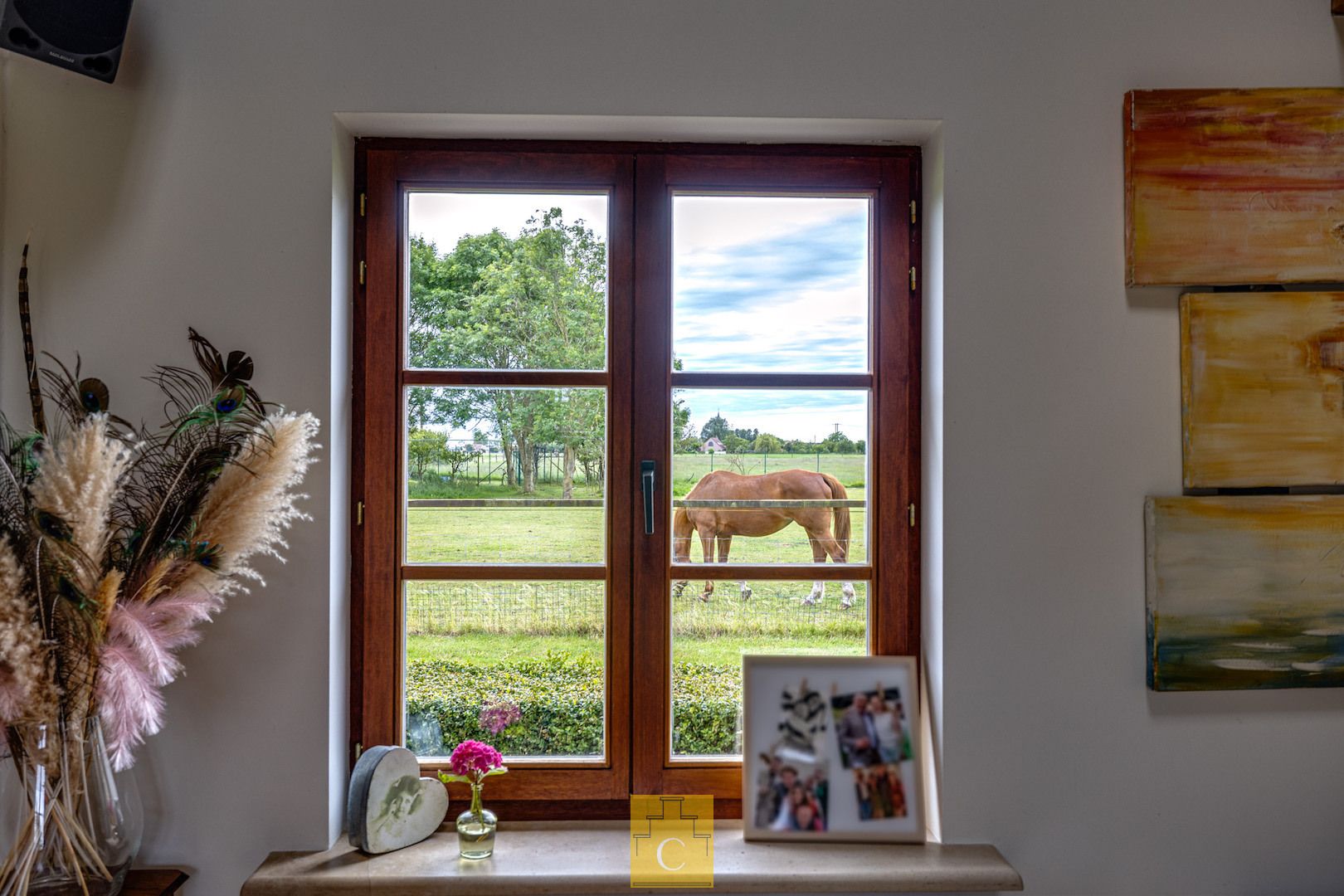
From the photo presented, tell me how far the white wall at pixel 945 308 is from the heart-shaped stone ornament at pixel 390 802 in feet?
0.24

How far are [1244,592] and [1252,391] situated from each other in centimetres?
41

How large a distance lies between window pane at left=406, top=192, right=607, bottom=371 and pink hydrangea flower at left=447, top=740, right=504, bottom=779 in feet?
2.60

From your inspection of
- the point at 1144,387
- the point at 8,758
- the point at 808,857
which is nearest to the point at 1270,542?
the point at 1144,387

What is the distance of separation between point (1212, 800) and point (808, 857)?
0.83 meters

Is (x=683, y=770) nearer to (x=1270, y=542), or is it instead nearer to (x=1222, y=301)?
(x=1270, y=542)

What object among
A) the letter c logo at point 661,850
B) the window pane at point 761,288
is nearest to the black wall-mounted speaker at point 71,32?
the window pane at point 761,288

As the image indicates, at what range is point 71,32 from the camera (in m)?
1.46

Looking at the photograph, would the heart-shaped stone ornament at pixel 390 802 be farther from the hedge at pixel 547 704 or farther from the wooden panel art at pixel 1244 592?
the wooden panel art at pixel 1244 592

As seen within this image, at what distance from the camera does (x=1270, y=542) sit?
1.62 metres

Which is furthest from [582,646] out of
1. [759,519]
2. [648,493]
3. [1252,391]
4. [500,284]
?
[1252,391]

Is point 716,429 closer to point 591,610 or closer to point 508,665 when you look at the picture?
point 591,610

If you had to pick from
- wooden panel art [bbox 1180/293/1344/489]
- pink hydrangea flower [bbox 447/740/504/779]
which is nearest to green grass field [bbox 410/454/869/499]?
pink hydrangea flower [bbox 447/740/504/779]

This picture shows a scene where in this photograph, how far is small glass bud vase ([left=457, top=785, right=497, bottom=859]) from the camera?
158cm

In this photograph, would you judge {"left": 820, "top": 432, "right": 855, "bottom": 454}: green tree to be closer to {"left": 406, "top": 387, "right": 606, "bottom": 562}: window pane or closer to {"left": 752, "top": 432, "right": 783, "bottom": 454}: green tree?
{"left": 752, "top": 432, "right": 783, "bottom": 454}: green tree
